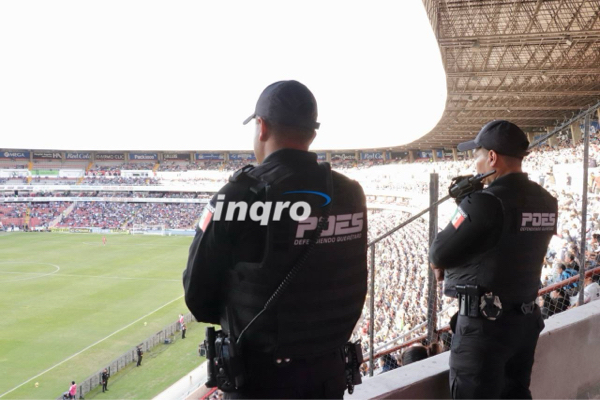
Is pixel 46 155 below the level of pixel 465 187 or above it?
above

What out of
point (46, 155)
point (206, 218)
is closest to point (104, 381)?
point (206, 218)

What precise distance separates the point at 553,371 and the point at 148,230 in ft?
157

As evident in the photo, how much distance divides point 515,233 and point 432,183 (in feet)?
2.22

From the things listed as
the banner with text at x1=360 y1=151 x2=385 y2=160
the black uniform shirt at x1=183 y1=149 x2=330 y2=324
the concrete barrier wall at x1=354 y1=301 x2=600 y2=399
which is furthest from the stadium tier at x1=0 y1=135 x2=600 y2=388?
the black uniform shirt at x1=183 y1=149 x2=330 y2=324

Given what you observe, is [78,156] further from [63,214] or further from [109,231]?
[109,231]

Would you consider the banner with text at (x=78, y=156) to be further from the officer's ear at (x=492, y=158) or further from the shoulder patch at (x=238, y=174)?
the shoulder patch at (x=238, y=174)

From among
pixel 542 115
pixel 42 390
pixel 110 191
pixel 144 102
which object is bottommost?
pixel 42 390

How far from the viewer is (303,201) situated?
1658mm

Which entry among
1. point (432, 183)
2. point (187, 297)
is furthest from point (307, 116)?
point (432, 183)

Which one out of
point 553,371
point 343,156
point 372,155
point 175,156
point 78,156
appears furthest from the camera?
point 175,156

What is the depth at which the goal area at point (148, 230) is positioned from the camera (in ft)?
156

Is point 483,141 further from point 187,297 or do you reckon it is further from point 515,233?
point 187,297

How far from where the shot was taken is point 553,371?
309 cm

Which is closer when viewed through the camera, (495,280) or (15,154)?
Answer: (495,280)
